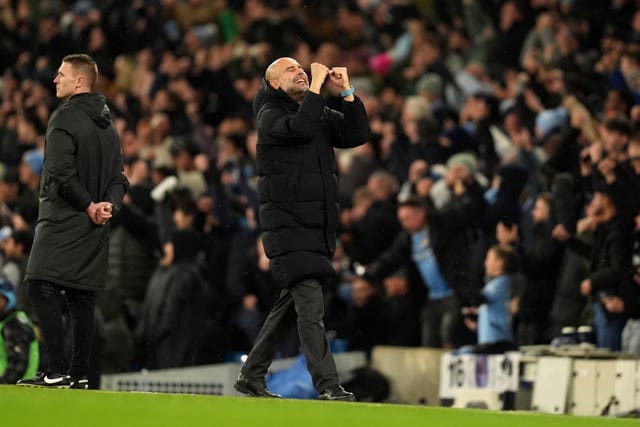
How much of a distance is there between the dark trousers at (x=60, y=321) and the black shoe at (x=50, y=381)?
0.05 m

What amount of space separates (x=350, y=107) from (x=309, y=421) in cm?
175

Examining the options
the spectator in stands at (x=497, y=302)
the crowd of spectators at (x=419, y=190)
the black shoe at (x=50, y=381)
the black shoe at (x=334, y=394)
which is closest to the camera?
the black shoe at (x=334, y=394)

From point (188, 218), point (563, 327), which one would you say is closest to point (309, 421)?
point (563, 327)

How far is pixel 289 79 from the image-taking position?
7.32 metres

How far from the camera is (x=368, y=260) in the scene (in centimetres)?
1209

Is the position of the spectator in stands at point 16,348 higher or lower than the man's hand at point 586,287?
lower

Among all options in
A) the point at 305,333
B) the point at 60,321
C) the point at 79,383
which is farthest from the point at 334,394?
the point at 60,321

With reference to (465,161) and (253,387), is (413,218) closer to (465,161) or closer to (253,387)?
(465,161)

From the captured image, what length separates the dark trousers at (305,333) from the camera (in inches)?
280

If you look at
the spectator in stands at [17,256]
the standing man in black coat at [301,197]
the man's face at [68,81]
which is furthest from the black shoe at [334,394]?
the spectator in stands at [17,256]

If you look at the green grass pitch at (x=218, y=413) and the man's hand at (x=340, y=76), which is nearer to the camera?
the green grass pitch at (x=218, y=413)

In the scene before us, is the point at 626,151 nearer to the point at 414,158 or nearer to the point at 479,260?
the point at 479,260

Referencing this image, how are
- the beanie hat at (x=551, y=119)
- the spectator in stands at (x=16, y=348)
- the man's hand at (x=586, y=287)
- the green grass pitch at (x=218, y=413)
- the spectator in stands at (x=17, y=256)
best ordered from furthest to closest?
the spectator in stands at (x=17, y=256) < the beanie hat at (x=551, y=119) < the man's hand at (x=586, y=287) < the spectator in stands at (x=16, y=348) < the green grass pitch at (x=218, y=413)

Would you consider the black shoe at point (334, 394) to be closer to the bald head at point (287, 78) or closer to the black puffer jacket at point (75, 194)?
the black puffer jacket at point (75, 194)
